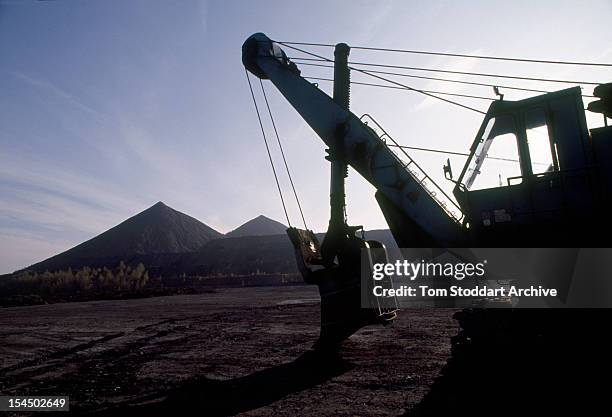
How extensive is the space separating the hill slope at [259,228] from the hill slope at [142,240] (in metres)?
7.78

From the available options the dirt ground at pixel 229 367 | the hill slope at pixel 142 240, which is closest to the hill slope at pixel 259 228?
the hill slope at pixel 142 240

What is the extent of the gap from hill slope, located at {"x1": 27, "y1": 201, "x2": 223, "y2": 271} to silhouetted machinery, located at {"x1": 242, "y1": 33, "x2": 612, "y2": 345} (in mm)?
68363

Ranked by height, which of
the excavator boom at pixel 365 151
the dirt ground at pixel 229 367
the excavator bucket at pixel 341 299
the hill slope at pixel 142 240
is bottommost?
the dirt ground at pixel 229 367

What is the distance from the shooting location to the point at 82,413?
15.7ft

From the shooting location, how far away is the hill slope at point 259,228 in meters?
109

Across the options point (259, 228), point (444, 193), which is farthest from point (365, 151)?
point (259, 228)

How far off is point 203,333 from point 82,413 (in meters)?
5.74

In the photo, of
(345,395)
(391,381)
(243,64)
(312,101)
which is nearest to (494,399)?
(391,381)

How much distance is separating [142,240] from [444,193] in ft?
290

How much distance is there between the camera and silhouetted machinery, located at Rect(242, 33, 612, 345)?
4949 mm

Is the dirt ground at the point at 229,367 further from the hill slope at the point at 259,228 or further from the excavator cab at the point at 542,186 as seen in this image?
the hill slope at the point at 259,228

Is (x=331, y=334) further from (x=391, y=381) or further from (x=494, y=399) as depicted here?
(x=494, y=399)

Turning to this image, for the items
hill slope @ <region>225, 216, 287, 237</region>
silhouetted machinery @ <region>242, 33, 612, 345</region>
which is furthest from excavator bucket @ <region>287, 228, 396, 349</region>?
→ hill slope @ <region>225, 216, 287, 237</region>

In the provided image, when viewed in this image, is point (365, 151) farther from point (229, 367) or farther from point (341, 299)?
point (229, 367)
